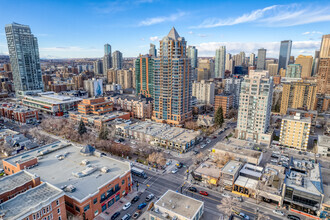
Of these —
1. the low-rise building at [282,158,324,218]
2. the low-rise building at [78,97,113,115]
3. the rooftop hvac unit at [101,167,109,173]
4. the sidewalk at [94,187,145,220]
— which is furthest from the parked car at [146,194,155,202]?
the low-rise building at [78,97,113,115]

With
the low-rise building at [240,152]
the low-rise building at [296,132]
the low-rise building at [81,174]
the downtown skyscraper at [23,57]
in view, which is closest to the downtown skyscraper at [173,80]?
the low-rise building at [240,152]

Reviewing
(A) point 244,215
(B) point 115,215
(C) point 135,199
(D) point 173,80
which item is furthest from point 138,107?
(A) point 244,215

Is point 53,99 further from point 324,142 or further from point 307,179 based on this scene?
point 324,142

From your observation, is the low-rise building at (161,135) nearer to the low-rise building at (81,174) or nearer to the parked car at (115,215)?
the low-rise building at (81,174)

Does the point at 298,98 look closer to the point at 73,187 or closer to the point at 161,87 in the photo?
the point at 161,87

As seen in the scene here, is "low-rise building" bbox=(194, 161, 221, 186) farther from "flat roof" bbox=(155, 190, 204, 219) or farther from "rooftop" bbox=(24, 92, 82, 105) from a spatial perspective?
"rooftop" bbox=(24, 92, 82, 105)
